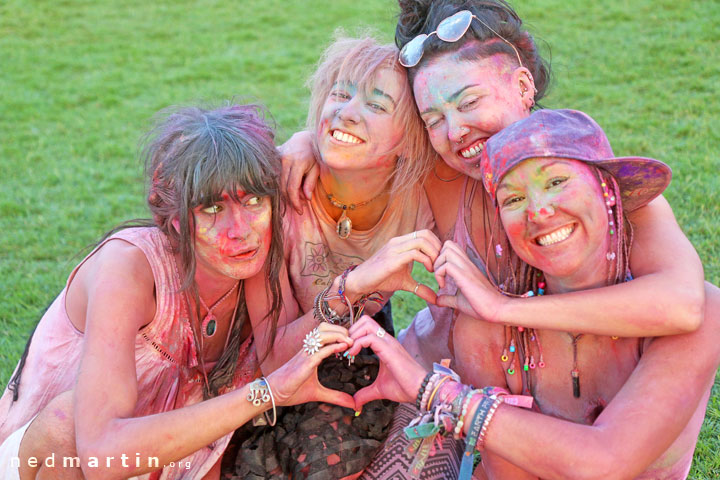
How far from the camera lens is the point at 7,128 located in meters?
8.73

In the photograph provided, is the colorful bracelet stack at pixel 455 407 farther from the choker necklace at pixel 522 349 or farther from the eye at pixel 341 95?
the eye at pixel 341 95

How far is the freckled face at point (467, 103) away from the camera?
3152 mm

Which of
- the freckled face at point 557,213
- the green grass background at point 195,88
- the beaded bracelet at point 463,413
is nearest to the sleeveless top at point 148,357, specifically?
the beaded bracelet at point 463,413

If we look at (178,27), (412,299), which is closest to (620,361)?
(412,299)

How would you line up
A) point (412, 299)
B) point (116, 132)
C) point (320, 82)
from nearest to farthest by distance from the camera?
1. point (320, 82)
2. point (412, 299)
3. point (116, 132)

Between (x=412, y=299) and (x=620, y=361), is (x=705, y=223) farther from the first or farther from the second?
(x=620, y=361)

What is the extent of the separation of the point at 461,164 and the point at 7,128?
7243 millimetres

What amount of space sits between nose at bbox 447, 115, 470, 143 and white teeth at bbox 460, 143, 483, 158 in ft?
0.19

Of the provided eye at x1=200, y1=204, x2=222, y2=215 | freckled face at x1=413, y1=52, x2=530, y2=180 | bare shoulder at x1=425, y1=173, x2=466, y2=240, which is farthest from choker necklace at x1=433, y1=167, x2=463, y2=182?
eye at x1=200, y1=204, x2=222, y2=215

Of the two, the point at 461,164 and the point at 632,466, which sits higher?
Result: the point at 461,164

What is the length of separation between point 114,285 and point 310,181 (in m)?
1.07

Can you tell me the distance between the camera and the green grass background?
5938 mm

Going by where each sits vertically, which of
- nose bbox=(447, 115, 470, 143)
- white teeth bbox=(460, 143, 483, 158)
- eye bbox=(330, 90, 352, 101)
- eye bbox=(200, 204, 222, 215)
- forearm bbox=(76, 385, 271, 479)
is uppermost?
eye bbox=(330, 90, 352, 101)

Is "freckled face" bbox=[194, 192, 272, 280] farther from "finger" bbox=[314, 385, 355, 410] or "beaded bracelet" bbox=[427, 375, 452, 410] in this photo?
"beaded bracelet" bbox=[427, 375, 452, 410]
